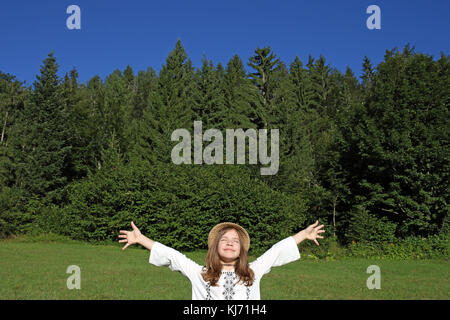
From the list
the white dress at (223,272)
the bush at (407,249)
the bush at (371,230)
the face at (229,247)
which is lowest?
the bush at (407,249)

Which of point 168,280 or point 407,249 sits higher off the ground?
point 168,280

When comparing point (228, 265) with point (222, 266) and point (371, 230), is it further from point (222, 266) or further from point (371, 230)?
point (371, 230)

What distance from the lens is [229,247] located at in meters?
3.28

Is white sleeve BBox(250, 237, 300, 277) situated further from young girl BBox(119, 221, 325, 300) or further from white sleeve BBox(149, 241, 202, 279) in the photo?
white sleeve BBox(149, 241, 202, 279)

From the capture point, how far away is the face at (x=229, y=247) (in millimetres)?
3268

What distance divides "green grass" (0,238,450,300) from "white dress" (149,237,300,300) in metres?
6.60

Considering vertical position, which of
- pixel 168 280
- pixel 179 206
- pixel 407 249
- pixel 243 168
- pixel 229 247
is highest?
pixel 243 168

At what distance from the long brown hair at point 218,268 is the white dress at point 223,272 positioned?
0.14ft

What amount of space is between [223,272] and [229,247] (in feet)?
→ 0.74

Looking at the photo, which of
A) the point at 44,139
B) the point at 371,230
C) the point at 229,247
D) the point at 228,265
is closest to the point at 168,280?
the point at 228,265

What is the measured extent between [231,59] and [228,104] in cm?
1305

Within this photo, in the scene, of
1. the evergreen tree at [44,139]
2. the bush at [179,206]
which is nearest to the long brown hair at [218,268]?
the bush at [179,206]

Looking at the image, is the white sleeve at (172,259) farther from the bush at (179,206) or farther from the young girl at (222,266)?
the bush at (179,206)

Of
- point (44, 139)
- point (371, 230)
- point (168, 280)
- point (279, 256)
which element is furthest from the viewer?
point (44, 139)
